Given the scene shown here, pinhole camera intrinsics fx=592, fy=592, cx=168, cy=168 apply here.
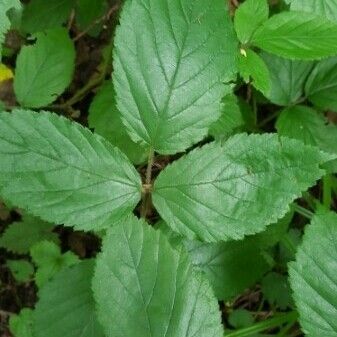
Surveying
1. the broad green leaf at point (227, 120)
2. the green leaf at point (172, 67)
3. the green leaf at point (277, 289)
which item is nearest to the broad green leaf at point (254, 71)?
the green leaf at point (172, 67)

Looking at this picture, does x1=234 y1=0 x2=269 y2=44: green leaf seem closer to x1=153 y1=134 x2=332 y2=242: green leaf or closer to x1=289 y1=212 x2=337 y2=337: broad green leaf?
x1=153 y1=134 x2=332 y2=242: green leaf

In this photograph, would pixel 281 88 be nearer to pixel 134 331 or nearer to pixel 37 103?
pixel 37 103

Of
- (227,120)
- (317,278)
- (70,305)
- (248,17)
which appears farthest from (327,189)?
(70,305)

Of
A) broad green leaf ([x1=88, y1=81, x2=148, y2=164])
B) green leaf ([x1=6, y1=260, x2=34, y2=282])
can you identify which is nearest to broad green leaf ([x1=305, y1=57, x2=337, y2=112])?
broad green leaf ([x1=88, y1=81, x2=148, y2=164])

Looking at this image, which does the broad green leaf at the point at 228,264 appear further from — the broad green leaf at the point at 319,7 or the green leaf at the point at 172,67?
the broad green leaf at the point at 319,7

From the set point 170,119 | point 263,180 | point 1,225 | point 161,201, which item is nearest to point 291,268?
point 263,180

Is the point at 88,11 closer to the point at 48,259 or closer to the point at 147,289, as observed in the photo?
the point at 48,259

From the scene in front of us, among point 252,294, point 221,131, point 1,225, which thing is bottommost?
point 252,294

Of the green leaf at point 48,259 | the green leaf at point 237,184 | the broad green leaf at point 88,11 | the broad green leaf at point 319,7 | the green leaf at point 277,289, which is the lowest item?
the green leaf at point 277,289
